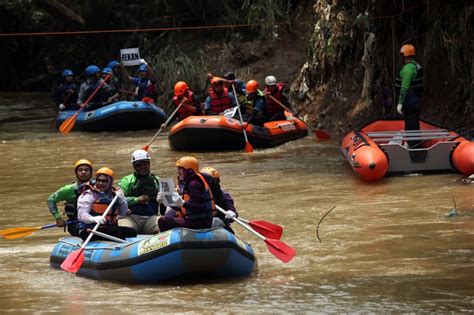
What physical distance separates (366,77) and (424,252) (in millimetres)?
7700

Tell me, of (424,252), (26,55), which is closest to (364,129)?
(424,252)

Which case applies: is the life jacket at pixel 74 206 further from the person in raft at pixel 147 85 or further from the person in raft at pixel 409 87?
the person in raft at pixel 147 85

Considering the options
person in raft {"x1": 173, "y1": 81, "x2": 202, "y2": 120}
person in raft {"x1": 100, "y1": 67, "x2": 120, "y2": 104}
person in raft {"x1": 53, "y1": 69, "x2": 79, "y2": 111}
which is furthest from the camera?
person in raft {"x1": 53, "y1": 69, "x2": 79, "y2": 111}

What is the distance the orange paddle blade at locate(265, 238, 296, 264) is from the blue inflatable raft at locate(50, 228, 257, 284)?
0.19 meters

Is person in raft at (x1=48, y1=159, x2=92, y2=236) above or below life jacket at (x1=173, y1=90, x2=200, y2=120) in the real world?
above

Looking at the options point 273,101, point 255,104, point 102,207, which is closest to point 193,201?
point 102,207

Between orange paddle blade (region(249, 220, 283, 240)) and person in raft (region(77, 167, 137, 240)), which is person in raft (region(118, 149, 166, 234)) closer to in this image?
person in raft (region(77, 167, 137, 240))

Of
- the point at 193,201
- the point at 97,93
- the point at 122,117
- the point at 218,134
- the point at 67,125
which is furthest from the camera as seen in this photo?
the point at 97,93

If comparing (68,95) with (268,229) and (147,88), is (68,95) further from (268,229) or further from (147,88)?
(268,229)

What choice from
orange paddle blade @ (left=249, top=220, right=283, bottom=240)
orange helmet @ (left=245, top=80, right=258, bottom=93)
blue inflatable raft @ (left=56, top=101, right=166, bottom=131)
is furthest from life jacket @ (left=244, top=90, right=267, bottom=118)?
orange paddle blade @ (left=249, top=220, right=283, bottom=240)

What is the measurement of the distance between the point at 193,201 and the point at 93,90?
12.4 meters

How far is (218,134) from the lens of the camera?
1655 centimetres

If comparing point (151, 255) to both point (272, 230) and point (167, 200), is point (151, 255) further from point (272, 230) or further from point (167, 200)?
point (272, 230)

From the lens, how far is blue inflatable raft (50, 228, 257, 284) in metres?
8.11
